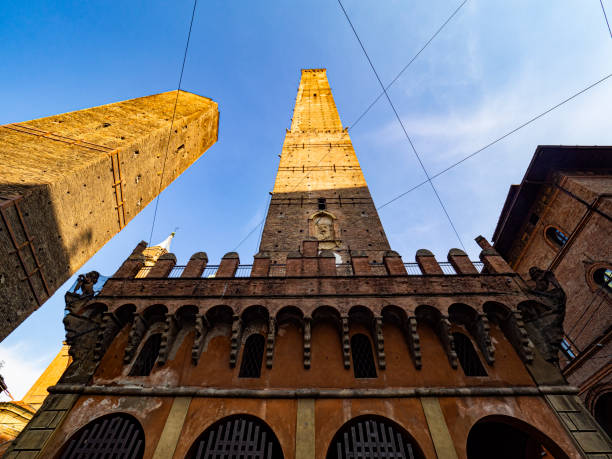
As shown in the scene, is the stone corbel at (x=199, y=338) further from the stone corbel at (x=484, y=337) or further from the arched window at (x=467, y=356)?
the stone corbel at (x=484, y=337)

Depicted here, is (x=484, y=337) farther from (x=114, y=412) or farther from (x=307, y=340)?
(x=114, y=412)

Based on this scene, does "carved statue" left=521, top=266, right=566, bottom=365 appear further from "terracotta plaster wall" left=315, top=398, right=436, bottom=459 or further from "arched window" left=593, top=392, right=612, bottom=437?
"arched window" left=593, top=392, right=612, bottom=437

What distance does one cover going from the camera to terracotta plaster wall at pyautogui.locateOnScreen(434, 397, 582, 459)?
228 inches

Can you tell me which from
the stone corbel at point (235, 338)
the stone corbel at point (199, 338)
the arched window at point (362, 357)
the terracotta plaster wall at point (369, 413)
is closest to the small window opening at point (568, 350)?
the terracotta plaster wall at point (369, 413)

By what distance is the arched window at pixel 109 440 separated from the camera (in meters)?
5.89

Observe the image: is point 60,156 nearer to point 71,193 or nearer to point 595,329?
point 71,193

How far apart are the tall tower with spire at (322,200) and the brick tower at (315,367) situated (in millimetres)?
2776

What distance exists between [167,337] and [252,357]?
2.13 m

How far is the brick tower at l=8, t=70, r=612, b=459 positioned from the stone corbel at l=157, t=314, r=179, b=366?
1.3 inches

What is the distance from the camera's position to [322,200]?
578 inches

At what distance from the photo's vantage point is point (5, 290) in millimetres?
8672

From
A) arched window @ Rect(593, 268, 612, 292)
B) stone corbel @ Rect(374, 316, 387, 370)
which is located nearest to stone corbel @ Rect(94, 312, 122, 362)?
stone corbel @ Rect(374, 316, 387, 370)

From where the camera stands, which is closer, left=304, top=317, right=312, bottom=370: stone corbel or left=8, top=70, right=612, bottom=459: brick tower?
left=8, top=70, right=612, bottom=459: brick tower

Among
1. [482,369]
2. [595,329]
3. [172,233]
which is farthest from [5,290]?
[172,233]
